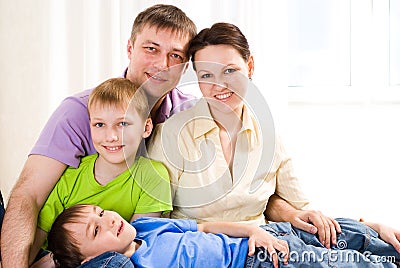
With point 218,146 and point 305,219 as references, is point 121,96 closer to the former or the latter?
point 218,146

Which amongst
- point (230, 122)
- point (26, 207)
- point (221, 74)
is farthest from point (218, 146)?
point (26, 207)

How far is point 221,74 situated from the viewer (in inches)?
69.9

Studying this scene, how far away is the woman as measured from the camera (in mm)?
1792

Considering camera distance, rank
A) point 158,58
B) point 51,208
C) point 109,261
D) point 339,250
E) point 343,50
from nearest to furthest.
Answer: point 109,261 < point 339,250 < point 51,208 < point 158,58 < point 343,50

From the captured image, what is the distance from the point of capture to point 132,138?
1.75m

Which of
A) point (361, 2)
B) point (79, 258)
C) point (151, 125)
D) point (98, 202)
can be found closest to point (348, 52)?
→ point (361, 2)

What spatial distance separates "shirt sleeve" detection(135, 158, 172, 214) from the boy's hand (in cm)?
28

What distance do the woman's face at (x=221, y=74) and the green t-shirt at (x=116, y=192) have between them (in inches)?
10.4

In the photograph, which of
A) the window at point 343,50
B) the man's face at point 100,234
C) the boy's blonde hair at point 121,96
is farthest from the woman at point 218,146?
the window at point 343,50

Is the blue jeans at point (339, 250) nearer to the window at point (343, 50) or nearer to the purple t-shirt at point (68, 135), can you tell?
the purple t-shirt at point (68, 135)

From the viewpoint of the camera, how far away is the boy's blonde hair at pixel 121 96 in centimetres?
173
